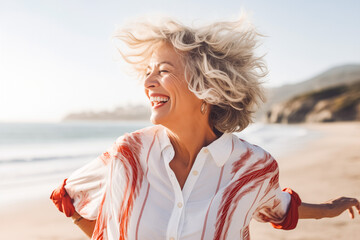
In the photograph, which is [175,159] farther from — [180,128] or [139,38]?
[139,38]

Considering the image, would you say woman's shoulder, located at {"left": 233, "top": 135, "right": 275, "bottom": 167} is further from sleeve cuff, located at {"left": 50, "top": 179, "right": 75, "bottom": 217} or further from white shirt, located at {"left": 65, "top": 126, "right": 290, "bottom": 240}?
sleeve cuff, located at {"left": 50, "top": 179, "right": 75, "bottom": 217}

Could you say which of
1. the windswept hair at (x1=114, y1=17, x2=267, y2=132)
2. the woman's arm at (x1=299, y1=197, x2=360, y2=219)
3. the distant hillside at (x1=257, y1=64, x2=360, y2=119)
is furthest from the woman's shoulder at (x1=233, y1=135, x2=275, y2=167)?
the distant hillside at (x1=257, y1=64, x2=360, y2=119)

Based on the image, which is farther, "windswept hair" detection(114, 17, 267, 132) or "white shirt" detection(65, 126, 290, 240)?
"windswept hair" detection(114, 17, 267, 132)

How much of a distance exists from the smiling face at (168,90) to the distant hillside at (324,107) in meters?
56.2

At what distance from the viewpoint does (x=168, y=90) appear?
179 centimetres

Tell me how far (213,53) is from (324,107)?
64435 millimetres

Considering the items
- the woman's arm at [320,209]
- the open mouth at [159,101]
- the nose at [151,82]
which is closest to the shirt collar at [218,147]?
the open mouth at [159,101]

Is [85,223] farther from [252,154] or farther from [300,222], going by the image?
[300,222]

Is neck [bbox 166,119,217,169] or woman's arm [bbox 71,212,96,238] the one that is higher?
neck [bbox 166,119,217,169]

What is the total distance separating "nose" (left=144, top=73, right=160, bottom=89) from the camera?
1830mm

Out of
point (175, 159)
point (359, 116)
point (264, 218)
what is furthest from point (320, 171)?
point (359, 116)

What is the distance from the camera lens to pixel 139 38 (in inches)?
76.6

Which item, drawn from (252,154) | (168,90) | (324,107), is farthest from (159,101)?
(324,107)

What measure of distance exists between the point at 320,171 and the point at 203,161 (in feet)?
20.6
